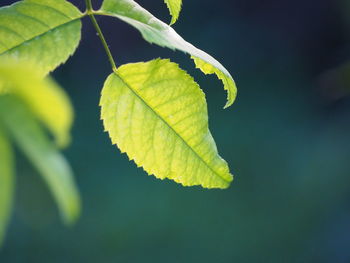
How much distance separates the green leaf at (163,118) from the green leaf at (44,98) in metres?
0.39

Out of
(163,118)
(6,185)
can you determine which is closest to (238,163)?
(163,118)

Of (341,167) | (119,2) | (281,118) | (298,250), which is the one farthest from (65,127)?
(281,118)

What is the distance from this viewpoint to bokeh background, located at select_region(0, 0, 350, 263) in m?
4.10

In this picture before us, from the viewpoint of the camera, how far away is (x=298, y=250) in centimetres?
413

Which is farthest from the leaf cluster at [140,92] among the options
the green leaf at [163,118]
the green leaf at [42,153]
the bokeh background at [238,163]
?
the bokeh background at [238,163]

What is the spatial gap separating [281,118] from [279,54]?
2.68 feet

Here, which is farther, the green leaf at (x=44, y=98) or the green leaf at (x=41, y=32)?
the green leaf at (x=41, y=32)

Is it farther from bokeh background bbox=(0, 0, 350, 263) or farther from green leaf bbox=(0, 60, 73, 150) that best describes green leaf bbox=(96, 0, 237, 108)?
bokeh background bbox=(0, 0, 350, 263)

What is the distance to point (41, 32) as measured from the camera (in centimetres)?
75

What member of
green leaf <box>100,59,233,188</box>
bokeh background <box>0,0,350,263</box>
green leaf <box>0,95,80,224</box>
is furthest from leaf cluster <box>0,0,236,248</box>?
bokeh background <box>0,0,350,263</box>

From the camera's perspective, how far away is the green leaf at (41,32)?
74cm

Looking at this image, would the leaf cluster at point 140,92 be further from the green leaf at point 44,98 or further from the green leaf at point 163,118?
the green leaf at point 44,98

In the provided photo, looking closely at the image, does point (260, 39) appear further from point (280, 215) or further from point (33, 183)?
point (33, 183)

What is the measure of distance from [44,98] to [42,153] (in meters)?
0.06
